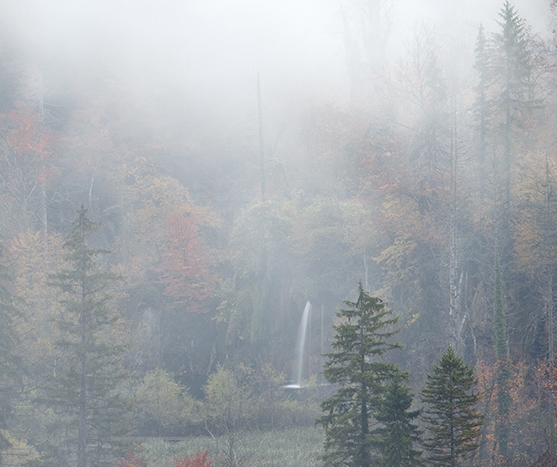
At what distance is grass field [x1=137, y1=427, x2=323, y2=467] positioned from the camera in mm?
29998

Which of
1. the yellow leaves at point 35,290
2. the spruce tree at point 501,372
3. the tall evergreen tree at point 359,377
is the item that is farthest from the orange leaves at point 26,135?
the tall evergreen tree at point 359,377

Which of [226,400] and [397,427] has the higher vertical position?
[397,427]

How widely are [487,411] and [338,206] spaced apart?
17844mm

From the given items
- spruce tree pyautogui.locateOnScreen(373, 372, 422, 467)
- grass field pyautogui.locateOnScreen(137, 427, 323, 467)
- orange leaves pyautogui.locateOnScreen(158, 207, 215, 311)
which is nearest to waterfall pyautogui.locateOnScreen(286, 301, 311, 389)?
grass field pyautogui.locateOnScreen(137, 427, 323, 467)

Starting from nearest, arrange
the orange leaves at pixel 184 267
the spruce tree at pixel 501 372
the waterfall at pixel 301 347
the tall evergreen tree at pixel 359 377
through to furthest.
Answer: the tall evergreen tree at pixel 359 377
the spruce tree at pixel 501 372
the waterfall at pixel 301 347
the orange leaves at pixel 184 267

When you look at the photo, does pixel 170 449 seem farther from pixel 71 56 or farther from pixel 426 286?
pixel 71 56

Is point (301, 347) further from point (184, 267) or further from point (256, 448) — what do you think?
point (184, 267)

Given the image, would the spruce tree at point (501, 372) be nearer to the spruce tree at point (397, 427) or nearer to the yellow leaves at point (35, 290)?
the spruce tree at point (397, 427)

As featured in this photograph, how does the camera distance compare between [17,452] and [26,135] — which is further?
[26,135]

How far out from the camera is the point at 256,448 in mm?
32750

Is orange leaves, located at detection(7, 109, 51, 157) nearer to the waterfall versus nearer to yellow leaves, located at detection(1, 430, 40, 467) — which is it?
the waterfall

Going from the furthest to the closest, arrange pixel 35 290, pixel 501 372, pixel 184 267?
pixel 184 267 → pixel 35 290 → pixel 501 372

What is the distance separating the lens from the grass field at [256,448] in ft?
98.4

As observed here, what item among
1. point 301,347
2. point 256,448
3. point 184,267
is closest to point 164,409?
point 256,448
